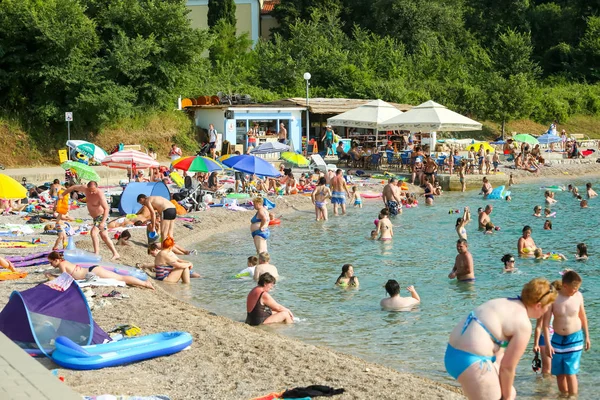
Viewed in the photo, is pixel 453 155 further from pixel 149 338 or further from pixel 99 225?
pixel 149 338

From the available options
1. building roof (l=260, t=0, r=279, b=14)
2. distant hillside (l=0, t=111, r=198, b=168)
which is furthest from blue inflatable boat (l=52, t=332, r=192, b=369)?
building roof (l=260, t=0, r=279, b=14)

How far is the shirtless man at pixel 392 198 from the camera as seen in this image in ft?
74.9

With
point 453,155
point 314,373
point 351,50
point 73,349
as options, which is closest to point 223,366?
point 314,373

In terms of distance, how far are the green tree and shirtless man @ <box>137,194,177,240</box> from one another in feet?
108

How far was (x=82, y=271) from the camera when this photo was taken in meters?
12.7

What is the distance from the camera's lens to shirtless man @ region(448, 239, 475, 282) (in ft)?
47.9

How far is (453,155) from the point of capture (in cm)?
3120

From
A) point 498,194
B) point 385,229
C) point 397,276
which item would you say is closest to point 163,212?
point 397,276

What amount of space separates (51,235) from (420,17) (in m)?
38.6

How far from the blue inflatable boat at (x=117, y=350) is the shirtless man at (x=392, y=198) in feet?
45.4

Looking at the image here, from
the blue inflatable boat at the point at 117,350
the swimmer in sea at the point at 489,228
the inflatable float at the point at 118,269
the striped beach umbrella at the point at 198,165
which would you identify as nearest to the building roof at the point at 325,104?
the striped beach umbrella at the point at 198,165

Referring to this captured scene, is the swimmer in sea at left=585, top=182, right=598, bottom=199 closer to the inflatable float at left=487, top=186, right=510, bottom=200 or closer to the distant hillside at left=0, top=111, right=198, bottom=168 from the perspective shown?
A: the inflatable float at left=487, top=186, right=510, bottom=200

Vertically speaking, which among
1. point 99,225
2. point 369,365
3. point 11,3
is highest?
point 11,3

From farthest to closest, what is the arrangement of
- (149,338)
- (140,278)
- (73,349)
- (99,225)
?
(99,225)
(140,278)
(149,338)
(73,349)
